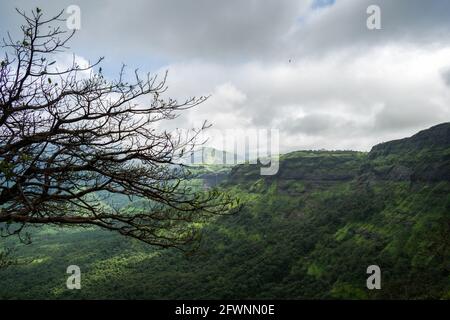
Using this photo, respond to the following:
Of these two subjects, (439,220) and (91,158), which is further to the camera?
(439,220)

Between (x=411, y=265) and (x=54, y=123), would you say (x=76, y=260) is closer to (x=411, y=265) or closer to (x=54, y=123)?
(x=411, y=265)

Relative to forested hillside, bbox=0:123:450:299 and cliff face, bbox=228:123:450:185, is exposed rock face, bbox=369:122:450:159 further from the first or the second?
forested hillside, bbox=0:123:450:299

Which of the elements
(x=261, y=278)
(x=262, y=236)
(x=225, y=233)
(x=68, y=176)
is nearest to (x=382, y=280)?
(x=261, y=278)

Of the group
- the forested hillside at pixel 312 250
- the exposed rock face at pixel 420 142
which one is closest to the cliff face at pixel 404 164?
the exposed rock face at pixel 420 142

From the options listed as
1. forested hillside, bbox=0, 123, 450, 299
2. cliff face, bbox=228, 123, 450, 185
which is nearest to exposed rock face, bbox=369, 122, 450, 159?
cliff face, bbox=228, 123, 450, 185

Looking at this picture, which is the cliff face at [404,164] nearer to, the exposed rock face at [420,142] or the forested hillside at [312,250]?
the exposed rock face at [420,142]

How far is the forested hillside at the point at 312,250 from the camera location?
96.1m

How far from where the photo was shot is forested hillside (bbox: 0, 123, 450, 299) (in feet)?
315

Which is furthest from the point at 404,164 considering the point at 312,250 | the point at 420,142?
the point at 312,250

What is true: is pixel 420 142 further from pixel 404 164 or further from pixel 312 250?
pixel 312 250

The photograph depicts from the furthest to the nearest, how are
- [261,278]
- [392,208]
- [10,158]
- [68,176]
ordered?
[392,208]
[261,278]
[68,176]
[10,158]

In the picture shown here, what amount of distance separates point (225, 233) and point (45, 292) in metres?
70.8

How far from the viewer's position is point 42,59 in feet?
22.3

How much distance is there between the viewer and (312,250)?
5064 inches
